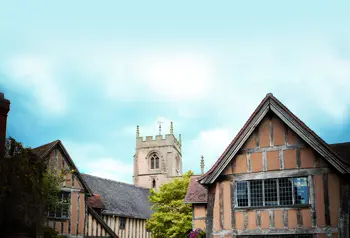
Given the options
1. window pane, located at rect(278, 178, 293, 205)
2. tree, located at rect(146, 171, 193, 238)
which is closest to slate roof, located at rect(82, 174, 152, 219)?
tree, located at rect(146, 171, 193, 238)

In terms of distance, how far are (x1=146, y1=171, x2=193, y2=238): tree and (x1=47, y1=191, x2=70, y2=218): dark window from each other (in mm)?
13429

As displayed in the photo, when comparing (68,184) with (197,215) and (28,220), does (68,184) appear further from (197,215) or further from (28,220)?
(28,220)

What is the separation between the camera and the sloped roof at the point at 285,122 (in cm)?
1688

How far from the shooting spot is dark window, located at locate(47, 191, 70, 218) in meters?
23.2

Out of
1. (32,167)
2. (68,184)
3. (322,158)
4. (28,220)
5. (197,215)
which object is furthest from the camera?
(68,184)

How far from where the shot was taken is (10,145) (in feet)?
46.8

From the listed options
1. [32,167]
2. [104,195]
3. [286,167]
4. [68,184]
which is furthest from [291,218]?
[104,195]

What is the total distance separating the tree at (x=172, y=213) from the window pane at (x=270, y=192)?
60.9 feet

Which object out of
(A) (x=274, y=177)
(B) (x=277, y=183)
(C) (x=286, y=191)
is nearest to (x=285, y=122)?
(A) (x=274, y=177)

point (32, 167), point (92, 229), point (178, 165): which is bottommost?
point (92, 229)

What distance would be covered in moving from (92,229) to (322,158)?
14212 millimetres

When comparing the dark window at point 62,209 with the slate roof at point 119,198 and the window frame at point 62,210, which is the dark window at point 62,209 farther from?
the slate roof at point 119,198

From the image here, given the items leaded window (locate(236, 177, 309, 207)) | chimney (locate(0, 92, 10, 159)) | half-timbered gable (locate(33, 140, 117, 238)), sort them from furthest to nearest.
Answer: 1. half-timbered gable (locate(33, 140, 117, 238))
2. leaded window (locate(236, 177, 309, 207))
3. chimney (locate(0, 92, 10, 159))

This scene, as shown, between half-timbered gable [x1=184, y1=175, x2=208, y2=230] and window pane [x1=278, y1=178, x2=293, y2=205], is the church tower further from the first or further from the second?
window pane [x1=278, y1=178, x2=293, y2=205]
